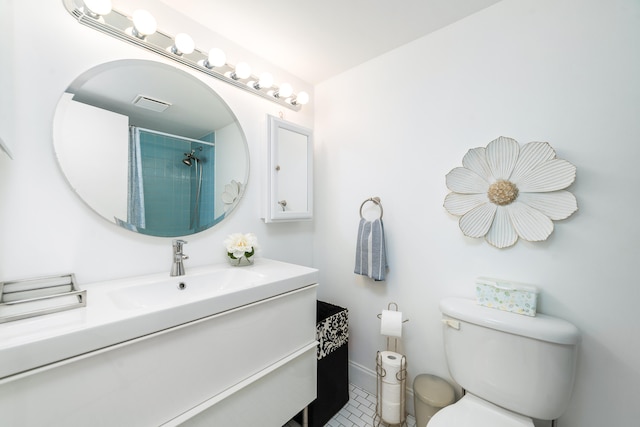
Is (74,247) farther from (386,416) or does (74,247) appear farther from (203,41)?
(386,416)

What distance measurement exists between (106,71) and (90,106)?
17cm

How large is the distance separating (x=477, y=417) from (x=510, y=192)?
3.05 ft

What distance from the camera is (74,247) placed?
39.2 inches

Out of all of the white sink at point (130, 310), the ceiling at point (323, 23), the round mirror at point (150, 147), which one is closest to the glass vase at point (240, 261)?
the white sink at point (130, 310)

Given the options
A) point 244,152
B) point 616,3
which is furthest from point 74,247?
point 616,3

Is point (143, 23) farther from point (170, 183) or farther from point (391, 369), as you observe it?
point (391, 369)

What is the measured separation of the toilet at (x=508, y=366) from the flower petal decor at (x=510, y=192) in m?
0.36

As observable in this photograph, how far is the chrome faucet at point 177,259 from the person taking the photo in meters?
1.17

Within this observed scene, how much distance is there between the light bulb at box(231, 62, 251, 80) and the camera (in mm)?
1410

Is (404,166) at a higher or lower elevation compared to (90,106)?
lower

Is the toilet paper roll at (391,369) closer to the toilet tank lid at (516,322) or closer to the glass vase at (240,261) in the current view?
the toilet tank lid at (516,322)

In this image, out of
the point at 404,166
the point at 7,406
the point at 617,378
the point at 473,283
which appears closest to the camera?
the point at 7,406

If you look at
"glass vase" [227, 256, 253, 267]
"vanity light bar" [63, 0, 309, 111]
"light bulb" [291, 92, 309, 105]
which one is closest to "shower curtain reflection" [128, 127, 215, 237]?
"glass vase" [227, 256, 253, 267]

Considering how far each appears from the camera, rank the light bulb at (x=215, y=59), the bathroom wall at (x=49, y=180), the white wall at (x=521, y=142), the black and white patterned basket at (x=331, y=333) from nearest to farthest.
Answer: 1. the bathroom wall at (x=49, y=180)
2. the white wall at (x=521, y=142)
3. the light bulb at (x=215, y=59)
4. the black and white patterned basket at (x=331, y=333)
